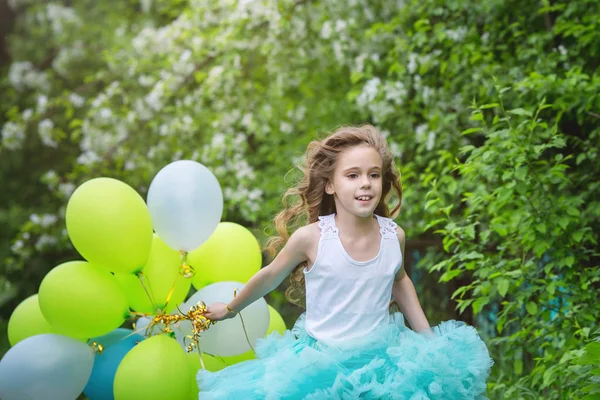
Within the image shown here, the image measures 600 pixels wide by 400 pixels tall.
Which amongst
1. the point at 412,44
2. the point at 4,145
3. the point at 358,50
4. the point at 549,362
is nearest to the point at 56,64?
the point at 4,145

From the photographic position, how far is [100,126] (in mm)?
5664

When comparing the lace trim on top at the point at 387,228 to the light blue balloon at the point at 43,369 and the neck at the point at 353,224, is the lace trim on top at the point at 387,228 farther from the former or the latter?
the light blue balloon at the point at 43,369

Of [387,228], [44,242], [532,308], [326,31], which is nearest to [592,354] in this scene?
[387,228]

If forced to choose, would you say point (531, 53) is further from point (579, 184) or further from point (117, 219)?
point (117, 219)

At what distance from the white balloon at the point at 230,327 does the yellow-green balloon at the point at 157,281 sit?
0.17 m

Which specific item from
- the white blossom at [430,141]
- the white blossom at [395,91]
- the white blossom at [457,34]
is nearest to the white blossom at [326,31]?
the white blossom at [395,91]

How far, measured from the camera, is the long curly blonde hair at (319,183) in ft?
7.30

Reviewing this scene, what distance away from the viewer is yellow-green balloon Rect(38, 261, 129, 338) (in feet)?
8.80

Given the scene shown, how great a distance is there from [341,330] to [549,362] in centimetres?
136

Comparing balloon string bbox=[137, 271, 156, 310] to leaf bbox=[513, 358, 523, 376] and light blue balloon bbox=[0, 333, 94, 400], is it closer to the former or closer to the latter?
light blue balloon bbox=[0, 333, 94, 400]

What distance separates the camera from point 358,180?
2117mm

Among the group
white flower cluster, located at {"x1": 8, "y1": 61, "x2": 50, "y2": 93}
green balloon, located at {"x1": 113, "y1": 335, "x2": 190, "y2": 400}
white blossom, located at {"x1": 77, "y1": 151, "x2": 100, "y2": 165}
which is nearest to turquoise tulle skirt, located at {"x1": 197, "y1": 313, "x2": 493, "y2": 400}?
green balloon, located at {"x1": 113, "y1": 335, "x2": 190, "y2": 400}

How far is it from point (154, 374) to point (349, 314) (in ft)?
2.82

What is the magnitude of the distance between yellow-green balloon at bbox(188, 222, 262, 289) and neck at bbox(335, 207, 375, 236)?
0.90m
